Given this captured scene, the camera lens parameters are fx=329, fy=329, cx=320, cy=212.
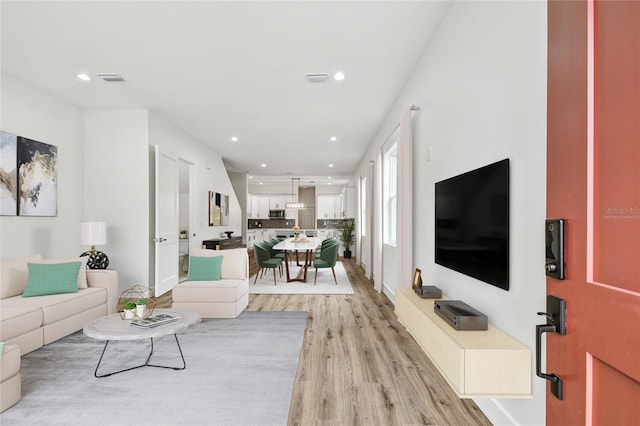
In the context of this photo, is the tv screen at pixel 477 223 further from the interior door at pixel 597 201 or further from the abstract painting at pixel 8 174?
the abstract painting at pixel 8 174

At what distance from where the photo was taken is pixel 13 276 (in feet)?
11.5

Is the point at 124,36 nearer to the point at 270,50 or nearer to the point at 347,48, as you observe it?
the point at 270,50

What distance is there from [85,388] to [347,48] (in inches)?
143

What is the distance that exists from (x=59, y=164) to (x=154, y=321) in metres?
3.39

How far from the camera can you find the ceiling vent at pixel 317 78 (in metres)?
3.83

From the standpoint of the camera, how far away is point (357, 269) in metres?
8.56

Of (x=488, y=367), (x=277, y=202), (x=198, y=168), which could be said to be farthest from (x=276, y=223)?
(x=488, y=367)

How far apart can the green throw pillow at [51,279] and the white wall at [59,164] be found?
69 cm

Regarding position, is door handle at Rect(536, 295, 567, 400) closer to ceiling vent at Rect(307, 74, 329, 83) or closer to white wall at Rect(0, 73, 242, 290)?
ceiling vent at Rect(307, 74, 329, 83)

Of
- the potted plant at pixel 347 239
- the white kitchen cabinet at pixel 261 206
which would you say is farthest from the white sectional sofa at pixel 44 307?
the white kitchen cabinet at pixel 261 206

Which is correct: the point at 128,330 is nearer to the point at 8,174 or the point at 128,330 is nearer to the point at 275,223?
the point at 8,174

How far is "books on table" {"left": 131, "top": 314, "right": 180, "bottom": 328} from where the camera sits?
2.67 m

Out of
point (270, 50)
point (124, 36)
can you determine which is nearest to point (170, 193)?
point (124, 36)

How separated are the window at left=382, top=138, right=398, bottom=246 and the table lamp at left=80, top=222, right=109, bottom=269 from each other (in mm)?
4309
